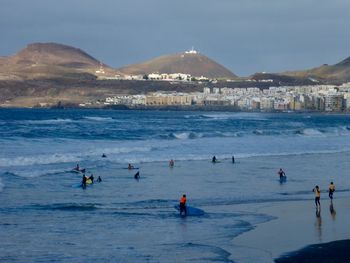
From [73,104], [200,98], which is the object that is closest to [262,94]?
[200,98]

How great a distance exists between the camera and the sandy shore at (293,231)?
1540 centimetres

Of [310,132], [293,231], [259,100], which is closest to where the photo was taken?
[293,231]

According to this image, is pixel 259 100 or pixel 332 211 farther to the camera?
pixel 259 100

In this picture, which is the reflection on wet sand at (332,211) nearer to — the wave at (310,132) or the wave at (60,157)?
the wave at (60,157)

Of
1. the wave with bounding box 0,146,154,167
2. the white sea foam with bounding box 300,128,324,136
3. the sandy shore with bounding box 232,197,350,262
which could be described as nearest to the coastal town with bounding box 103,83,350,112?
the white sea foam with bounding box 300,128,324,136

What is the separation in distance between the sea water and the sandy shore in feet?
1.27

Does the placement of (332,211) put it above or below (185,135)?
above

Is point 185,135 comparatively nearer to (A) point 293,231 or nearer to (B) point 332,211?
(B) point 332,211

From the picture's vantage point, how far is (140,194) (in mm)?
24047

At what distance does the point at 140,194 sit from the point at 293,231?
24.0 feet

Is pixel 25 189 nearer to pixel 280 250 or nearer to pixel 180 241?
pixel 180 241

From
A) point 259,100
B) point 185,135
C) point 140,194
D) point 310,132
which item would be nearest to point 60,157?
point 140,194

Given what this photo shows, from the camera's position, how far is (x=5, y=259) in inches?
573

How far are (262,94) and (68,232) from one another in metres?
157
